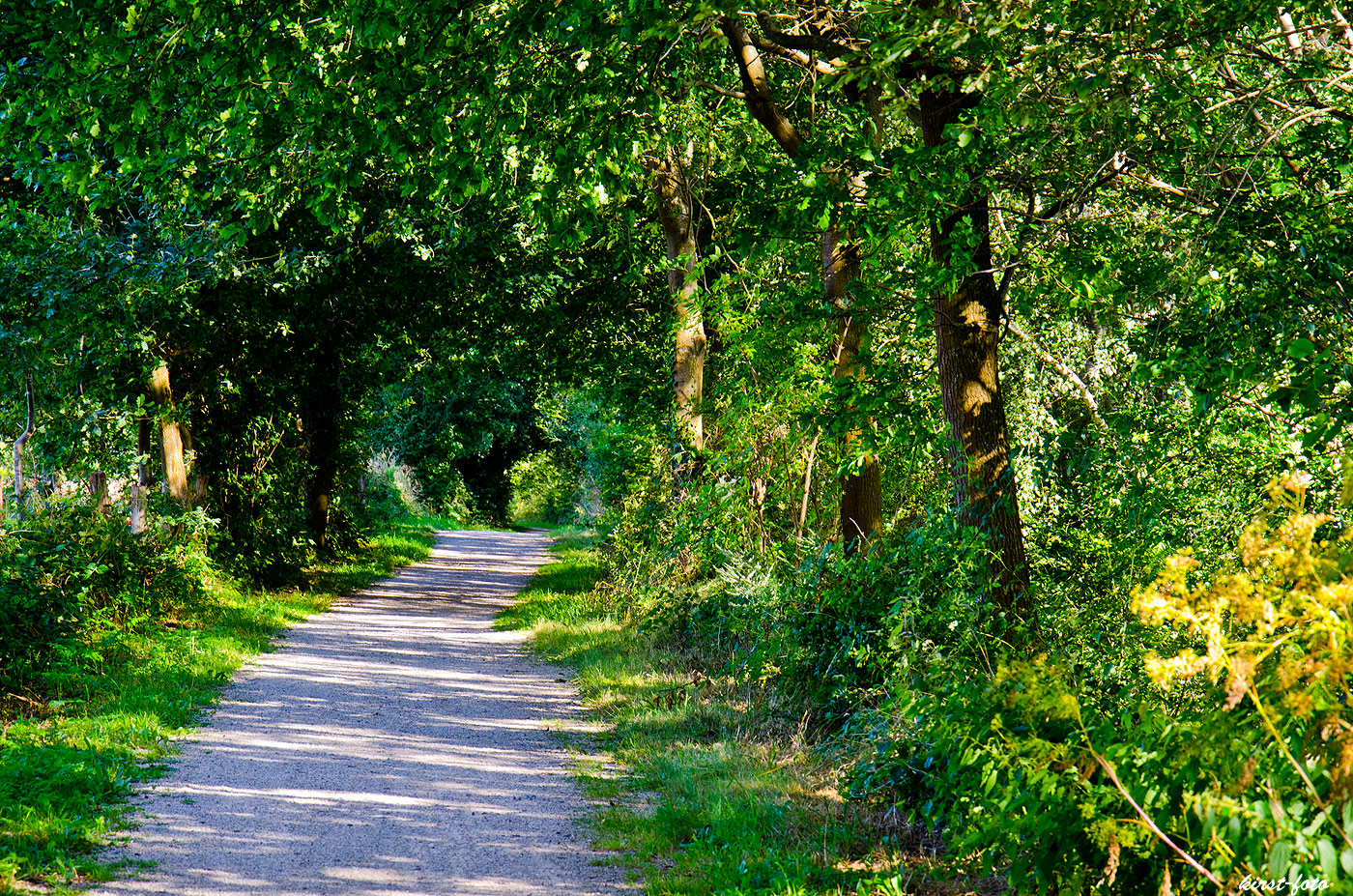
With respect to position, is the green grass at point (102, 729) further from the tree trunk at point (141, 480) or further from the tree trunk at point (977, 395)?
the tree trunk at point (977, 395)

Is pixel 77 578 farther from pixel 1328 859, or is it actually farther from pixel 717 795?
pixel 1328 859

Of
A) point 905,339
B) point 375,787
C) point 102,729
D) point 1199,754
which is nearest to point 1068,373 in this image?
point 905,339

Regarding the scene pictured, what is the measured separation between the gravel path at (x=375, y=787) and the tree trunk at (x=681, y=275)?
367 cm

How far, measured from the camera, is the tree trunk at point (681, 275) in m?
13.1

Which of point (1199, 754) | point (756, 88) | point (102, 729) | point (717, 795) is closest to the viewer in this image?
point (1199, 754)

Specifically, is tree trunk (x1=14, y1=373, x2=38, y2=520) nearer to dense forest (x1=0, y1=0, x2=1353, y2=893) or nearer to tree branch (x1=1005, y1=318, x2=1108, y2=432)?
dense forest (x1=0, y1=0, x2=1353, y2=893)

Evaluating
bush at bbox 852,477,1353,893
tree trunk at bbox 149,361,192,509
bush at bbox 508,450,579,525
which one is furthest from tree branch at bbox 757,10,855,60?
bush at bbox 508,450,579,525

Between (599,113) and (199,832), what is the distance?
5.06m

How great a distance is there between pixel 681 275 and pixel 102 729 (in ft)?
29.1

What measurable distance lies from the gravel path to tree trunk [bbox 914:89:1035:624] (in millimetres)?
3088

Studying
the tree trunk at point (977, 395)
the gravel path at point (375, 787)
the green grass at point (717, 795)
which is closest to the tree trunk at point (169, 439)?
the gravel path at point (375, 787)

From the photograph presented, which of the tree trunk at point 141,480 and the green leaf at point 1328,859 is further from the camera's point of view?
the tree trunk at point 141,480

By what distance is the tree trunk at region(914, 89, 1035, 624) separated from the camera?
6633mm

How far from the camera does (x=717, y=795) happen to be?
6.05 meters
